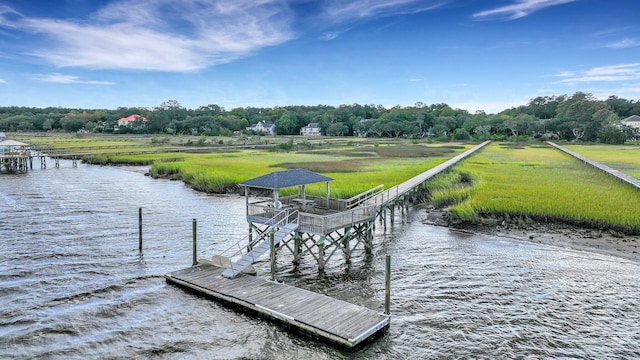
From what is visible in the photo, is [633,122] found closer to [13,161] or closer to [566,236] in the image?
[566,236]

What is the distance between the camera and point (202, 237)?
90.9 feet

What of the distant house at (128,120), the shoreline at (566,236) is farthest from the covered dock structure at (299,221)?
the distant house at (128,120)

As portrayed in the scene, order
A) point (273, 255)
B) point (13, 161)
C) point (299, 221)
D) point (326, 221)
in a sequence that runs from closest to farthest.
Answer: point (273, 255)
point (326, 221)
point (299, 221)
point (13, 161)

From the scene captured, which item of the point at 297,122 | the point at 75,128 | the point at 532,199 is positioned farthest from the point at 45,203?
the point at 297,122

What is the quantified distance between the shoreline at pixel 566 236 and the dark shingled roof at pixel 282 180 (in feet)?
39.8

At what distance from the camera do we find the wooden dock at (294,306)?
14242 mm

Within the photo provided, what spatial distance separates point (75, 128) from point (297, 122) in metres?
87.4

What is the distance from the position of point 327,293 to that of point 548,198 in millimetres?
22675

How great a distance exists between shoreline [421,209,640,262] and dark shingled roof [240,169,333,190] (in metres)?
12.1

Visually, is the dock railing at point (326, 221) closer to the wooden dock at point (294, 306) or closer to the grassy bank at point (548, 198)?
the wooden dock at point (294, 306)

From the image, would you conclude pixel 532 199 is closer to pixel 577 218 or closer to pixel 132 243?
pixel 577 218

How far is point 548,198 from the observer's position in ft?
110

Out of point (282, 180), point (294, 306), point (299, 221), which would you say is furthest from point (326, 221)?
point (294, 306)

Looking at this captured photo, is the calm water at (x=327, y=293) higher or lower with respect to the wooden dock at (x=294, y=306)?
lower
